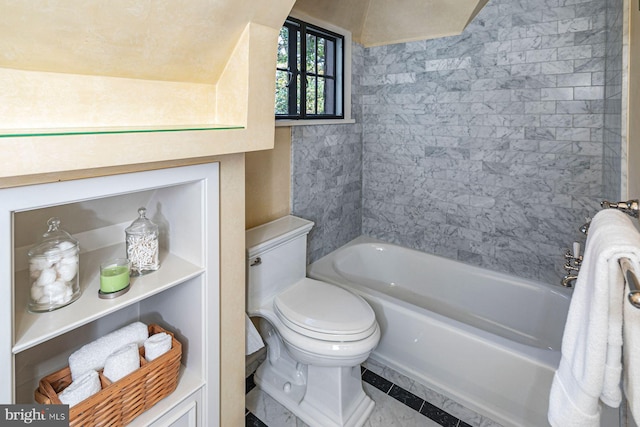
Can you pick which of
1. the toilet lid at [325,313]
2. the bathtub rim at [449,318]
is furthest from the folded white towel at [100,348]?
the bathtub rim at [449,318]

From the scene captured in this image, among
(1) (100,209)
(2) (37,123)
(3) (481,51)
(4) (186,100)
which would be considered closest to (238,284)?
(1) (100,209)

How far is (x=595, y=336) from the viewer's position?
0.70 metres

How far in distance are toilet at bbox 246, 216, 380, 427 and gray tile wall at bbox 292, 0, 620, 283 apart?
0.54 meters

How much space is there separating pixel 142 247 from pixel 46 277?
30 centimetres

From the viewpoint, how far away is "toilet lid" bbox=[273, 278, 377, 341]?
5.40 feet

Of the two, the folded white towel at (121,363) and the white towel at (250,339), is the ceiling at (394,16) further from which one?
the folded white towel at (121,363)

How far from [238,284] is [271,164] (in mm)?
946

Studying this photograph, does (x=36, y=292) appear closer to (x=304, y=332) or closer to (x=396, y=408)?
(x=304, y=332)

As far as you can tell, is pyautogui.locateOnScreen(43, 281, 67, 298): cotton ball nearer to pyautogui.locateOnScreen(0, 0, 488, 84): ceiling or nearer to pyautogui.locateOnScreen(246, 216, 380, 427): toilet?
pyautogui.locateOnScreen(0, 0, 488, 84): ceiling

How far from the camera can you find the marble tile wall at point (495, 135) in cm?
214

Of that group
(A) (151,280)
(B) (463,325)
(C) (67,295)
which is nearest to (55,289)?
(C) (67,295)

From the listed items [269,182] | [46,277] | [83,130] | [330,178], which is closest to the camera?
[83,130]

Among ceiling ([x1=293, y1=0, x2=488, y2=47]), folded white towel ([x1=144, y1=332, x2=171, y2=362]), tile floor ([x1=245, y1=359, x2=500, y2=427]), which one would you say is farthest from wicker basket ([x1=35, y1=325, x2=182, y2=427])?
ceiling ([x1=293, y1=0, x2=488, y2=47])

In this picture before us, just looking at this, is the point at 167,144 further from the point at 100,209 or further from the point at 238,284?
the point at 238,284
